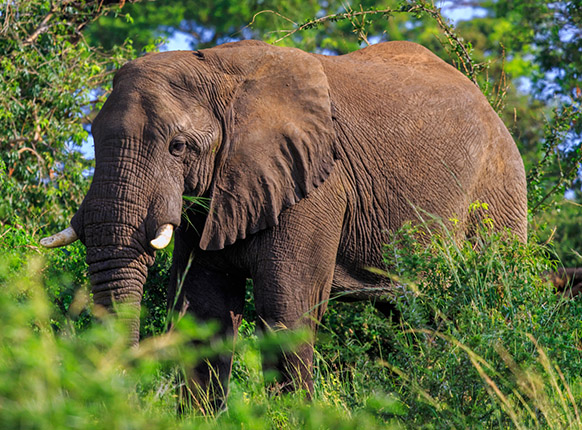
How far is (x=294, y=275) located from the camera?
4.70 m

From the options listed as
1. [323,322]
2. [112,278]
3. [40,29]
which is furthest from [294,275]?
[40,29]

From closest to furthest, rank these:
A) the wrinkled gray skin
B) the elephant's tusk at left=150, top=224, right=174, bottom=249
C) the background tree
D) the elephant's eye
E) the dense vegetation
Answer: the dense vegetation, the elephant's tusk at left=150, top=224, right=174, bottom=249, the wrinkled gray skin, the elephant's eye, the background tree

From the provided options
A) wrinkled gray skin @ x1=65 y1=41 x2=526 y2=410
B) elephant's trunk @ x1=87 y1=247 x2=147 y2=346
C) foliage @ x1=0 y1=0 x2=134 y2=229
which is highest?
foliage @ x1=0 y1=0 x2=134 y2=229

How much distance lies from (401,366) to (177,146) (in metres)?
1.62

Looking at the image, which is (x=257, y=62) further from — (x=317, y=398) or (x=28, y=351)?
(x=28, y=351)

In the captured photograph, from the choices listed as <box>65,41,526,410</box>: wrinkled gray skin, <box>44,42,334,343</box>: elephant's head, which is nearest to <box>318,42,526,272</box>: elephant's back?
<box>65,41,526,410</box>: wrinkled gray skin

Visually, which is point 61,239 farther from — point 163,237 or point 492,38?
point 492,38

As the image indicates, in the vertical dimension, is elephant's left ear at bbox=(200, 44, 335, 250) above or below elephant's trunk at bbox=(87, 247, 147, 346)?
above

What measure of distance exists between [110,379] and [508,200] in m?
4.00

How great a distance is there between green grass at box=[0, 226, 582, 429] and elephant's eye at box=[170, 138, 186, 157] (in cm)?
102

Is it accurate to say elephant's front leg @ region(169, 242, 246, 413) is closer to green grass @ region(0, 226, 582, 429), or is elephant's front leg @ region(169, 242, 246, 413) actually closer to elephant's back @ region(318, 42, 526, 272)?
green grass @ region(0, 226, 582, 429)

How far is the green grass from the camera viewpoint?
2.11 metres

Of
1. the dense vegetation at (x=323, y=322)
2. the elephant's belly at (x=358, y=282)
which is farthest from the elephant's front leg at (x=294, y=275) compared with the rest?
the elephant's belly at (x=358, y=282)

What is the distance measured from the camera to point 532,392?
3420mm
